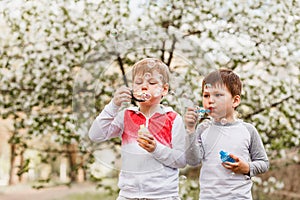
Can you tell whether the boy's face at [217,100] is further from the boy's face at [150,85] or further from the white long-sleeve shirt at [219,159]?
the boy's face at [150,85]

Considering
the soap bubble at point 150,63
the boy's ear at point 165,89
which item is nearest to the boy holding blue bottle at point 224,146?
the boy's ear at point 165,89

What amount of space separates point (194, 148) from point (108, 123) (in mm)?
332

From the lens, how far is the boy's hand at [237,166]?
84.7 inches

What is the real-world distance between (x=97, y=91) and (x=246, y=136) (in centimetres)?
65

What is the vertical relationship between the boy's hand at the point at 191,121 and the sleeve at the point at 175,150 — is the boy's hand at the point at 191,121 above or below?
above

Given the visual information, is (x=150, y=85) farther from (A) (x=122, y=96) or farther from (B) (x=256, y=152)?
(B) (x=256, y=152)

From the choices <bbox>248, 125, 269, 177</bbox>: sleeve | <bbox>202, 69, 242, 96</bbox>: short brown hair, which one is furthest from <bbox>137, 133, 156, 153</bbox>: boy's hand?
<bbox>248, 125, 269, 177</bbox>: sleeve

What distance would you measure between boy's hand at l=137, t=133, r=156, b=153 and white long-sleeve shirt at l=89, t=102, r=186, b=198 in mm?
19

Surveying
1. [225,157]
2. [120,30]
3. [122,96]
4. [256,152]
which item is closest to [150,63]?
[122,96]

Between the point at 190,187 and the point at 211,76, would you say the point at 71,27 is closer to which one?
the point at 190,187

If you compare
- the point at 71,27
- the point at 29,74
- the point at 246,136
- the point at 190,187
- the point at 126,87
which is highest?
the point at 71,27

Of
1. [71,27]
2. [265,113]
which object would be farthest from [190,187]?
[71,27]

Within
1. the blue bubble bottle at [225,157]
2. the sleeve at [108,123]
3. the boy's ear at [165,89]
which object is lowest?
the blue bubble bottle at [225,157]

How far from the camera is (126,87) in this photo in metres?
2.07
